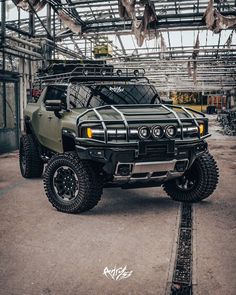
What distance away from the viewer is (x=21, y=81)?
480 inches

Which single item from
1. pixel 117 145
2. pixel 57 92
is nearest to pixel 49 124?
pixel 57 92

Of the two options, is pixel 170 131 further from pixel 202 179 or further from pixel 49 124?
pixel 49 124

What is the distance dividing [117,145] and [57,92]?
229cm

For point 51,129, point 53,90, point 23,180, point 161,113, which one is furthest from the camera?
point 23,180

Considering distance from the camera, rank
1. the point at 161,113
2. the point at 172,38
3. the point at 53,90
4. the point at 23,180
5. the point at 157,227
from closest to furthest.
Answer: the point at 157,227 → the point at 161,113 → the point at 53,90 → the point at 23,180 → the point at 172,38

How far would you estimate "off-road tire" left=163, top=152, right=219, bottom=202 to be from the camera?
554cm

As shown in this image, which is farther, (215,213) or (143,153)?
(215,213)

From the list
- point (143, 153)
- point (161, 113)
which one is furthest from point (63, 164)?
point (161, 113)

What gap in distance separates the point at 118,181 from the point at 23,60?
8454 mm

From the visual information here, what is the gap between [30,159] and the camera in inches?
290

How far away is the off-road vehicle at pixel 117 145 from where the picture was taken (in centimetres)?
480

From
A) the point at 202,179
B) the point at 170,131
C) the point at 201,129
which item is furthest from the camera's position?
the point at 202,179

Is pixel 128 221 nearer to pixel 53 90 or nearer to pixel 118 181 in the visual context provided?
pixel 118 181

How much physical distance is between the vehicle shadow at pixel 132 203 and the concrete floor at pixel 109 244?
1 centimetres
